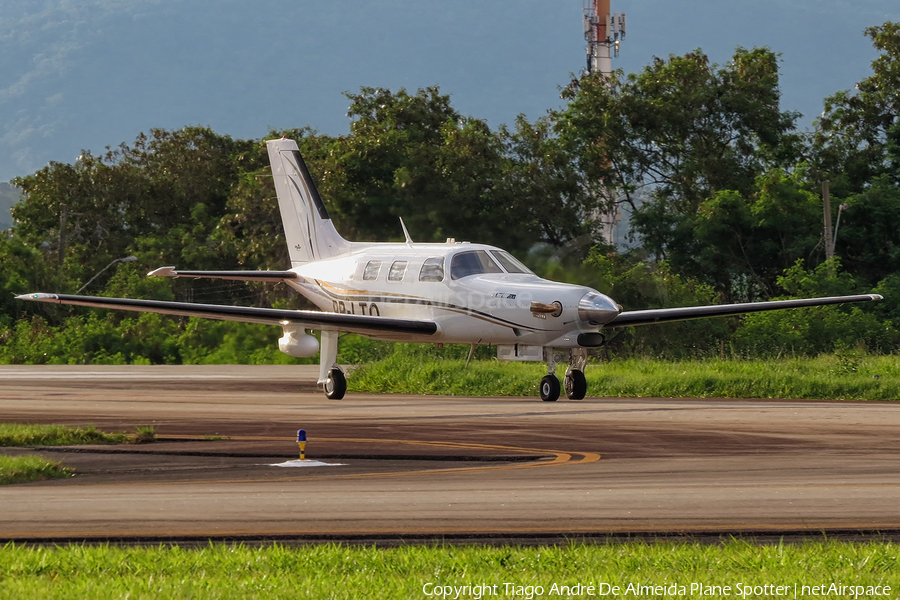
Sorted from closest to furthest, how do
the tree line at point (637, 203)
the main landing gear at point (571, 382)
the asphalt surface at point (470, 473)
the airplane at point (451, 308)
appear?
1. the asphalt surface at point (470, 473)
2. the airplane at point (451, 308)
3. the main landing gear at point (571, 382)
4. the tree line at point (637, 203)

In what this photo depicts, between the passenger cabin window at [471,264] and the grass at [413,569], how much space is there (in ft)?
50.1


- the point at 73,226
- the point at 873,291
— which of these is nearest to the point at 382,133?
the point at 873,291

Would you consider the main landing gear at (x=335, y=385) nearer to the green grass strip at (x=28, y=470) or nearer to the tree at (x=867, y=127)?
the green grass strip at (x=28, y=470)

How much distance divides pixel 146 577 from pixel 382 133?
46045 mm

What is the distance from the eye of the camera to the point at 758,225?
48.3 m

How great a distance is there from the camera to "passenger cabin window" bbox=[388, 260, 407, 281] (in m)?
24.6

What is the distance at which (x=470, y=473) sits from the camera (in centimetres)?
1280

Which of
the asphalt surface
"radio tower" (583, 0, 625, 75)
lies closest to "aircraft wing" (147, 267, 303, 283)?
the asphalt surface

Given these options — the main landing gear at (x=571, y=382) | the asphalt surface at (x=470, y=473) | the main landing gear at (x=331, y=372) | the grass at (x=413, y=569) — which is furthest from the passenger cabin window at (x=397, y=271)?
the grass at (x=413, y=569)

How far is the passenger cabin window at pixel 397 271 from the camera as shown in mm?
24609

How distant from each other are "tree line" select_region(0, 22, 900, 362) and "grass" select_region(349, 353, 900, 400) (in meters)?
8.18

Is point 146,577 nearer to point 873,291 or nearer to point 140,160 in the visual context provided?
point 873,291

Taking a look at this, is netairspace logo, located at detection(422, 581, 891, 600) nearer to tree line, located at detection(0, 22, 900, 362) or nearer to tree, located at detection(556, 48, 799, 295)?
tree line, located at detection(0, 22, 900, 362)

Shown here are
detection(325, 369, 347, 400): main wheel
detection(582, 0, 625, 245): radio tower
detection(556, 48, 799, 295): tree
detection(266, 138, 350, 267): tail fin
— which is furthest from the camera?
detection(582, 0, 625, 245): radio tower
